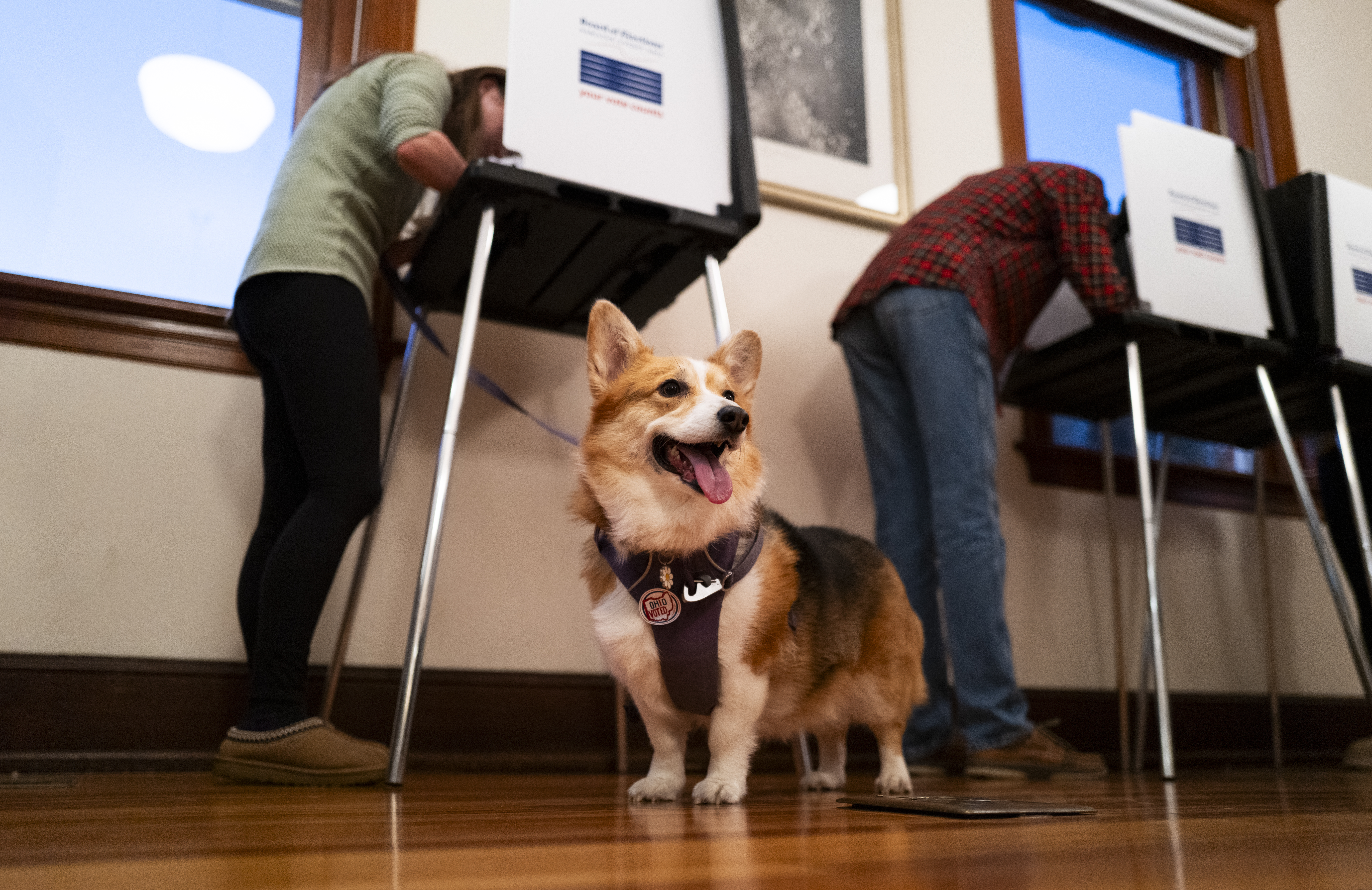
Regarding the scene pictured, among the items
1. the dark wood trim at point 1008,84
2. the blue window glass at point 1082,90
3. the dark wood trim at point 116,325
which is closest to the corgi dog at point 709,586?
the dark wood trim at point 116,325

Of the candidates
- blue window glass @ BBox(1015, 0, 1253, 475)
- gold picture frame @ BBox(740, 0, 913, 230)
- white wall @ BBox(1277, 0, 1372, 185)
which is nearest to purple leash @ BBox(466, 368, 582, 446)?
gold picture frame @ BBox(740, 0, 913, 230)

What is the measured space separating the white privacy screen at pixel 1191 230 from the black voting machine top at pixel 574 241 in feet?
3.56

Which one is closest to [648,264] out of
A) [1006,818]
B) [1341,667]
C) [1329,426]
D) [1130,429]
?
[1006,818]

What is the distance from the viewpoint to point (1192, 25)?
3838 mm

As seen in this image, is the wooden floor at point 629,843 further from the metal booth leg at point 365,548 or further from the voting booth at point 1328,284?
the voting booth at point 1328,284

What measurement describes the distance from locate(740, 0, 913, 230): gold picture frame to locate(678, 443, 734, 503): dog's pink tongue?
63.6 inches

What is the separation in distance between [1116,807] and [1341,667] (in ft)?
9.63

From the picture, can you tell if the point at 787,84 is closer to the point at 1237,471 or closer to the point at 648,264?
the point at 648,264

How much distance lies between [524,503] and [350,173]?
917mm

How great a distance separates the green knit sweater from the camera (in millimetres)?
1672

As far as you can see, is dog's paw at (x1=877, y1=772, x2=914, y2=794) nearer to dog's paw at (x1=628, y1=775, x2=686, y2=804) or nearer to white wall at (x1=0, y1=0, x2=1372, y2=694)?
dog's paw at (x1=628, y1=775, x2=686, y2=804)

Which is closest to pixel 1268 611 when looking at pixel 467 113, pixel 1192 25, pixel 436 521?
pixel 1192 25

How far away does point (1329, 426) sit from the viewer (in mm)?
2900

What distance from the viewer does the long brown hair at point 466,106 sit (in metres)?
1.86
